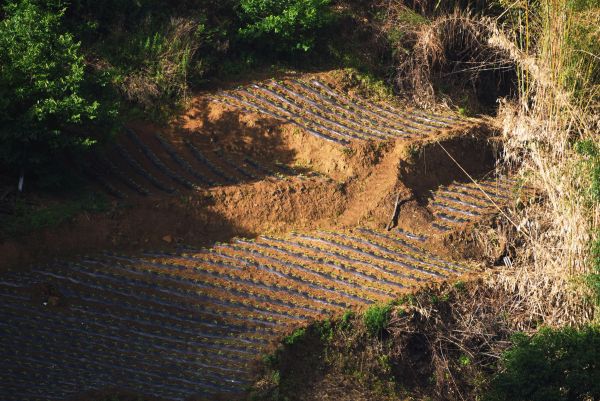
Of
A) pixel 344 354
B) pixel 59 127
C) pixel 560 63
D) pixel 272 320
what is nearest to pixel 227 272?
pixel 272 320

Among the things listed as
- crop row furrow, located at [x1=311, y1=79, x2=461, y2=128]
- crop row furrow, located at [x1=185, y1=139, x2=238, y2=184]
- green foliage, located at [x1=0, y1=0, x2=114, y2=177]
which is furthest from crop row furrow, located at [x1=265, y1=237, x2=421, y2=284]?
crop row furrow, located at [x1=311, y1=79, x2=461, y2=128]

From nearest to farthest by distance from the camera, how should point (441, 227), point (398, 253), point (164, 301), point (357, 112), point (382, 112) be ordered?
point (164, 301)
point (398, 253)
point (441, 227)
point (357, 112)
point (382, 112)

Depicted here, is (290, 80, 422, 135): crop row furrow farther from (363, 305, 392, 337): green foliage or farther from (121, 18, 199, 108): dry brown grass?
(363, 305, 392, 337): green foliage

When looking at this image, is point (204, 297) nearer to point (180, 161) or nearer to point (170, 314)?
point (170, 314)

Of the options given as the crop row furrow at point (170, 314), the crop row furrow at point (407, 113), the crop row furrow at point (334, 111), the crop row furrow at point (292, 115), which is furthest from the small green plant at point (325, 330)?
the crop row furrow at point (407, 113)

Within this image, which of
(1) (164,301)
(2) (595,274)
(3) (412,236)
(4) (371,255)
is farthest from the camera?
(3) (412,236)

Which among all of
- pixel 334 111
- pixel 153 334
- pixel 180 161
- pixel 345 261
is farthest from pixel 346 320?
pixel 334 111

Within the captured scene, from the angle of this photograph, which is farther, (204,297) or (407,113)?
(407,113)
